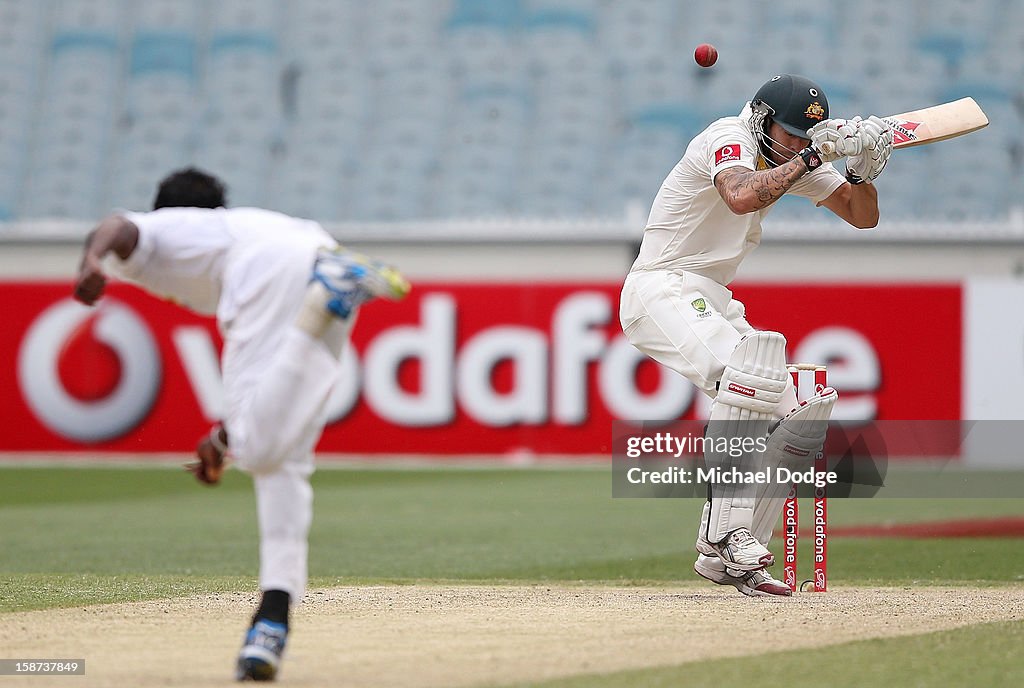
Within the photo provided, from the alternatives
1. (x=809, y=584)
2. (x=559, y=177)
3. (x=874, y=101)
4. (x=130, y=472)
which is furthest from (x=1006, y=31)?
(x=809, y=584)

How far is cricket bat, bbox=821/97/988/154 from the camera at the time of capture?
690 cm

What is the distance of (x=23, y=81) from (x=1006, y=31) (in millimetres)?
14177

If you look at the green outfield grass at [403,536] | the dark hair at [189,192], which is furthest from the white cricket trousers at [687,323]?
the dark hair at [189,192]

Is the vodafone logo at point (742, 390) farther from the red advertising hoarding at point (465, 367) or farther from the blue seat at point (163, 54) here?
the blue seat at point (163, 54)

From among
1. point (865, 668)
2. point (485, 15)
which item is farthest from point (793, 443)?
point (485, 15)

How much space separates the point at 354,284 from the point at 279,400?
0.42 m

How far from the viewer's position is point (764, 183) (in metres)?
6.30

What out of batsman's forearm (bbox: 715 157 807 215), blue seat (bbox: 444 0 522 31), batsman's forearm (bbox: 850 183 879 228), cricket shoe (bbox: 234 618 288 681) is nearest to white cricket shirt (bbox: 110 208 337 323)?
cricket shoe (bbox: 234 618 288 681)

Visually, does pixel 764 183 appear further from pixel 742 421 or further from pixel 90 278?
pixel 90 278

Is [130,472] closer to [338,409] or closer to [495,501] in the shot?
[338,409]

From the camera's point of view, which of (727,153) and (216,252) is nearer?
(216,252)

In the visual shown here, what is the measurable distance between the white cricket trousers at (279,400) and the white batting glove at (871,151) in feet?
9.01

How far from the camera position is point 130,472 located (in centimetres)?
1719

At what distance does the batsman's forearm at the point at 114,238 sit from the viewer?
464 centimetres
